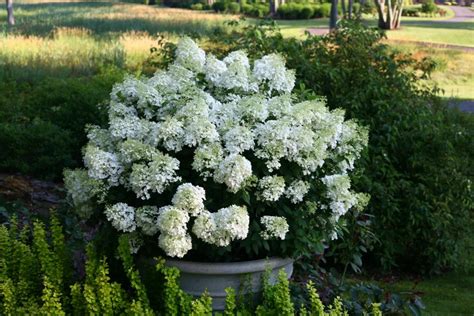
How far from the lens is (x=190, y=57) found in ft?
14.0

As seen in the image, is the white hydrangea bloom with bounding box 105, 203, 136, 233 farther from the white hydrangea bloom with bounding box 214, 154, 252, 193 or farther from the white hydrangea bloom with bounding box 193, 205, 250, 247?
the white hydrangea bloom with bounding box 214, 154, 252, 193

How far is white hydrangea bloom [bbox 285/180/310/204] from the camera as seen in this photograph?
145 inches

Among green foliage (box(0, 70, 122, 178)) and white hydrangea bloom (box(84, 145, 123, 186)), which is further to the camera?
green foliage (box(0, 70, 122, 178))

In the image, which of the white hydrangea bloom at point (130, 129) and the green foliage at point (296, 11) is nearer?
the white hydrangea bloom at point (130, 129)

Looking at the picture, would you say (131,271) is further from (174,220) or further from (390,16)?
(390,16)

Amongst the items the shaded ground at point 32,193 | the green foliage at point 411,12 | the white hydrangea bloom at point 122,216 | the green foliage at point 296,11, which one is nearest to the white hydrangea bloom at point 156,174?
the white hydrangea bloom at point 122,216

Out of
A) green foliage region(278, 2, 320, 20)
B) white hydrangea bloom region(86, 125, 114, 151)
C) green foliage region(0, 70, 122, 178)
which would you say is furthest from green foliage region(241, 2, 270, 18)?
white hydrangea bloom region(86, 125, 114, 151)

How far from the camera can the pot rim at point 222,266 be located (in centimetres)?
362

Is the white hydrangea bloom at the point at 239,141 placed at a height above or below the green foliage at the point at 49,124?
above

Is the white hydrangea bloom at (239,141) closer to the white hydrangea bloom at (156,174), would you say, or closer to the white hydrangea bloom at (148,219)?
the white hydrangea bloom at (156,174)

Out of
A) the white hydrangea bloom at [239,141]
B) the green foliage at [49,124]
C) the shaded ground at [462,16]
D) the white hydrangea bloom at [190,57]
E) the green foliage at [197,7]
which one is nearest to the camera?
the white hydrangea bloom at [239,141]

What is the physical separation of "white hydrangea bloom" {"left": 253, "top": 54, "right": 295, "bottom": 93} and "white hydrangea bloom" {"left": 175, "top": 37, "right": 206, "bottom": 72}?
0.35 metres

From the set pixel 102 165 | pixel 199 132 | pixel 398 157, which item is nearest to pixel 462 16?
pixel 398 157

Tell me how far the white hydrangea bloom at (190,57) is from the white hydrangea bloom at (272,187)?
992 mm
